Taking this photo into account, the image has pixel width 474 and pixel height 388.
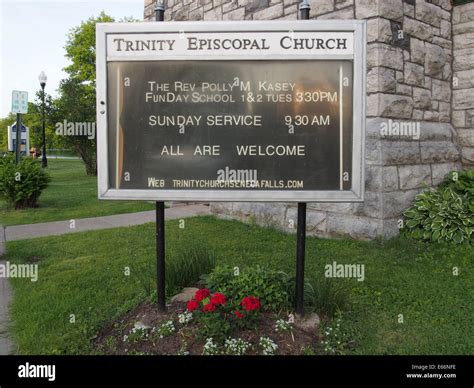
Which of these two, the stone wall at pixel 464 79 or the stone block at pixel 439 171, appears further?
the stone wall at pixel 464 79

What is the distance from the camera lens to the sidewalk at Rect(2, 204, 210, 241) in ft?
25.1

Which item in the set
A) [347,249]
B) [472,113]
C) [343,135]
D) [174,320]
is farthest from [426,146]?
[174,320]

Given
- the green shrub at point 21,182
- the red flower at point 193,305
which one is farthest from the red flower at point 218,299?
the green shrub at point 21,182

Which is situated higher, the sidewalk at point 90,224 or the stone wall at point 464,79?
the stone wall at point 464,79

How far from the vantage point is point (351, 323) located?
3.64 meters

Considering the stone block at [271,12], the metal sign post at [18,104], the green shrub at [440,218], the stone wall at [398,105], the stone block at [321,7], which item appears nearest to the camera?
the green shrub at [440,218]

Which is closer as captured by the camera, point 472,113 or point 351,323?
point 351,323

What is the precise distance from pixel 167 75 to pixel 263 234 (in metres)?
4.30

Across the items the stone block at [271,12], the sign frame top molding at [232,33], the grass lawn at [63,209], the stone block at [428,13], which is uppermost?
the stone block at [271,12]

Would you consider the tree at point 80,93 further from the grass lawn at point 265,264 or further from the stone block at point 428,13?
the stone block at point 428,13

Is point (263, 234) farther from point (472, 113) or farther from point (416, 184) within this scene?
point (472, 113)

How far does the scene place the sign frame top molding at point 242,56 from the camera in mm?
3225

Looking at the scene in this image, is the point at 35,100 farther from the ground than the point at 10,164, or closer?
farther from the ground

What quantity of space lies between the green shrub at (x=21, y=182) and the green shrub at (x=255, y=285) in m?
8.35
